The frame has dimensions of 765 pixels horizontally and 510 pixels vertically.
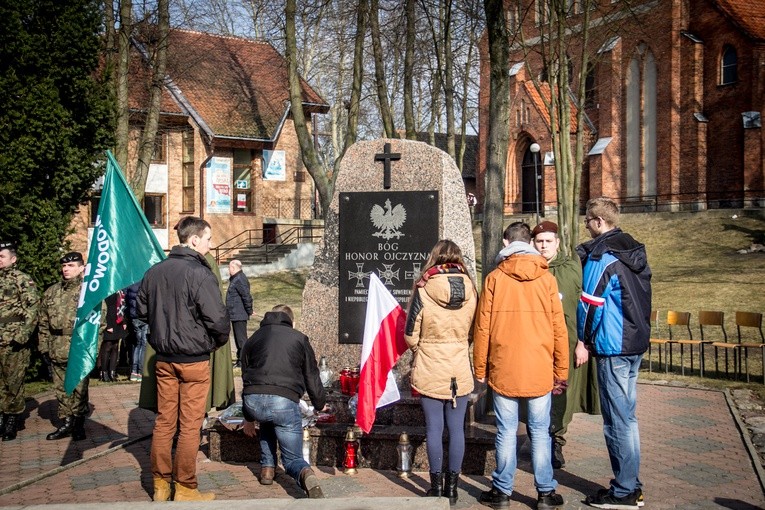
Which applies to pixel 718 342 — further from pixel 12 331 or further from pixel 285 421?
pixel 12 331

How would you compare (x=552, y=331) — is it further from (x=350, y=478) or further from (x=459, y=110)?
(x=459, y=110)

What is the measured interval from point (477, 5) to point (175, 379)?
46.5 feet

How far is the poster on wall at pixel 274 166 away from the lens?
1355 inches

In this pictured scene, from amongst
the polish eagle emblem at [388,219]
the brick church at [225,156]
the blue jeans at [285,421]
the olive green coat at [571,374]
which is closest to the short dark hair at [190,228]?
the blue jeans at [285,421]

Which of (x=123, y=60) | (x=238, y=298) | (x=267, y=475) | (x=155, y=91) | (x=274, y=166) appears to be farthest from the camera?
(x=274, y=166)

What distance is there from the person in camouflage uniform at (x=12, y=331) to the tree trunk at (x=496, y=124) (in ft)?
18.7

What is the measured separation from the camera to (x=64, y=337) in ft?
27.0

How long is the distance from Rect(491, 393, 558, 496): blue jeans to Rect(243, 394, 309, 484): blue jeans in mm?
1422

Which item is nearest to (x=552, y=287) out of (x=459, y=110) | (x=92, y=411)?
(x=92, y=411)

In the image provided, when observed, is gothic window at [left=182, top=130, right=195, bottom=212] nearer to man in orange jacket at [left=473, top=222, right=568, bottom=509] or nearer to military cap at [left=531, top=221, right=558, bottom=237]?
military cap at [left=531, top=221, right=558, bottom=237]

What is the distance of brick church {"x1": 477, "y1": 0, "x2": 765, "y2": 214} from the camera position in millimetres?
31641

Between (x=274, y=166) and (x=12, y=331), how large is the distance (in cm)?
2699

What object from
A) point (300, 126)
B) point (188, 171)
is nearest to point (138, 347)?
point (300, 126)

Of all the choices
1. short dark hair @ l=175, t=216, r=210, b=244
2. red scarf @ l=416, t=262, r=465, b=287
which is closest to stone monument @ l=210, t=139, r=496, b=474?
red scarf @ l=416, t=262, r=465, b=287
